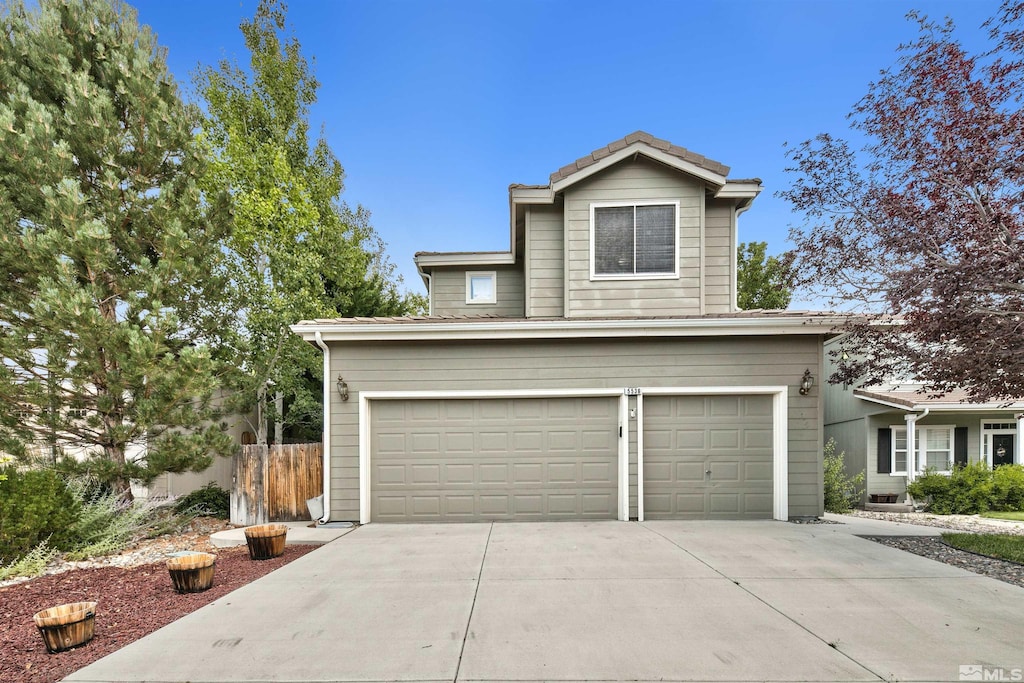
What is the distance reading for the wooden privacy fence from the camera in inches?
302

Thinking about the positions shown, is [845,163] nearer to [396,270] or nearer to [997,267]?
[997,267]

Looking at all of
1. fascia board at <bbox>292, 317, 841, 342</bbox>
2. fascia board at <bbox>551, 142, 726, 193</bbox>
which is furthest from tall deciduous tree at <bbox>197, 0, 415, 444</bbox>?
fascia board at <bbox>551, 142, 726, 193</bbox>

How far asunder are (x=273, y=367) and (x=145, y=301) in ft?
11.4

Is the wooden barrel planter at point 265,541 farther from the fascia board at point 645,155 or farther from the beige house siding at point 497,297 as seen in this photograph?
the fascia board at point 645,155

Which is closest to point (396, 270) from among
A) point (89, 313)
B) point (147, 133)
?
point (147, 133)

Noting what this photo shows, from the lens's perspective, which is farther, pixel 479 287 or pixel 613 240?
pixel 479 287

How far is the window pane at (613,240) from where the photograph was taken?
8219mm

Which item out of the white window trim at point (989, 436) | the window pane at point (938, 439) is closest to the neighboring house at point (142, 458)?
the window pane at point (938, 439)

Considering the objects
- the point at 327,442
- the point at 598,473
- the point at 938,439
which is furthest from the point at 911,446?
the point at 327,442

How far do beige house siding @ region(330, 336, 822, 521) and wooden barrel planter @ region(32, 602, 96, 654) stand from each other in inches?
149

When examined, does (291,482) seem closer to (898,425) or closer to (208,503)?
(208,503)

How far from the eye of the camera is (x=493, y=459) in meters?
7.23

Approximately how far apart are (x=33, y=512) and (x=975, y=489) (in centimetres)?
1828

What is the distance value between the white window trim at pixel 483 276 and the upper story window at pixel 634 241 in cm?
357
